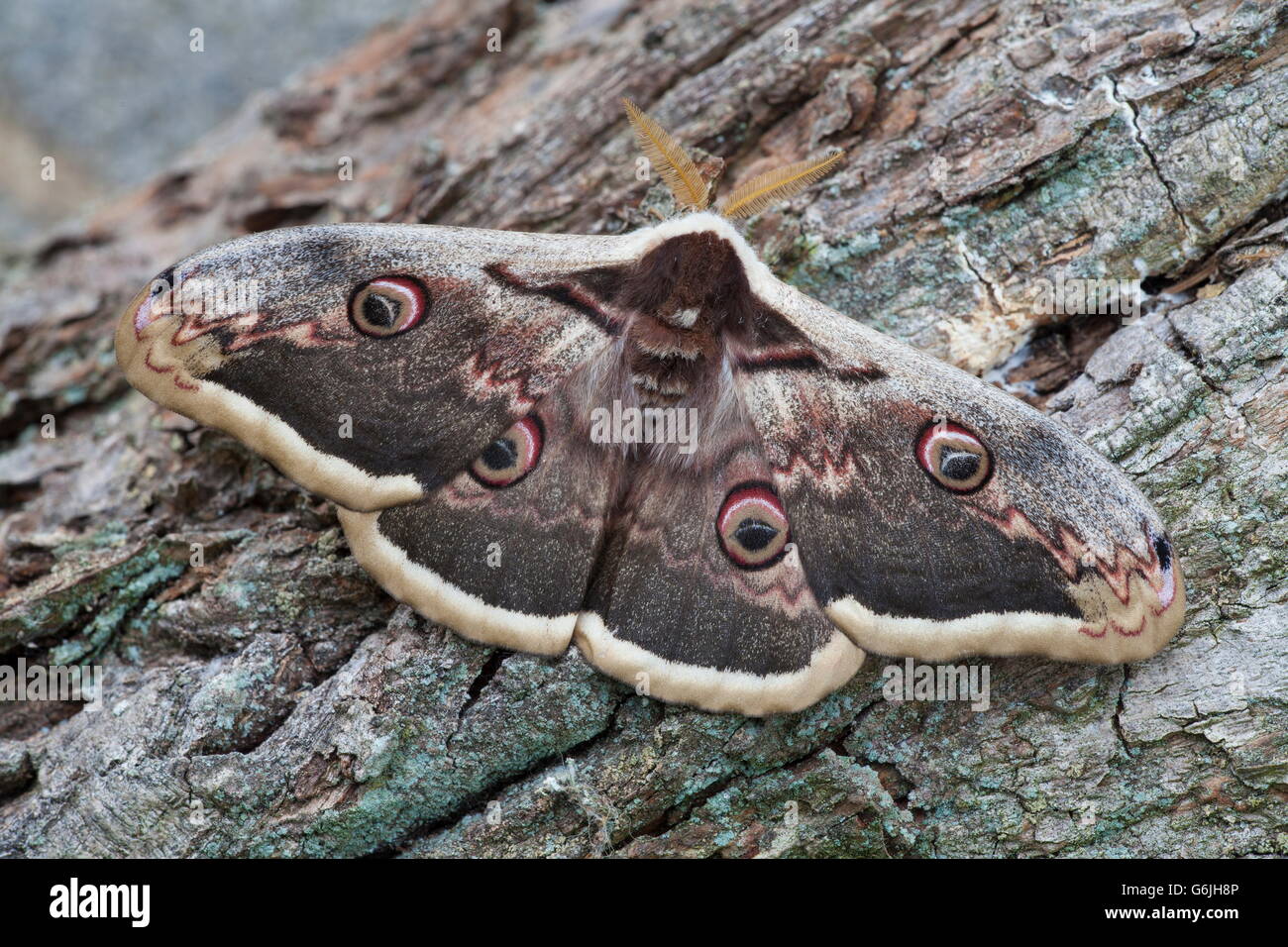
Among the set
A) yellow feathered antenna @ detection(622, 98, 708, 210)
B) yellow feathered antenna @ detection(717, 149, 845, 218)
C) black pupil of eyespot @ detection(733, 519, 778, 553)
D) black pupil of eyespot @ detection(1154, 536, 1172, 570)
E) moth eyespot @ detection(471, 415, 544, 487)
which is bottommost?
black pupil of eyespot @ detection(1154, 536, 1172, 570)

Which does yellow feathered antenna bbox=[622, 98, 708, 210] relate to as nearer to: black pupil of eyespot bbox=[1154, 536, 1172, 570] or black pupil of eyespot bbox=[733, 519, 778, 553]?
Answer: black pupil of eyespot bbox=[733, 519, 778, 553]

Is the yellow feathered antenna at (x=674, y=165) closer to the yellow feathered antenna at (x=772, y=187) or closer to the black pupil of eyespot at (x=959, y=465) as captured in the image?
the yellow feathered antenna at (x=772, y=187)

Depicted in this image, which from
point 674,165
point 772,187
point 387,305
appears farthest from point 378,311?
point 772,187

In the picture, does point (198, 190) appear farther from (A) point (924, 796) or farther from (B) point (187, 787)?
(A) point (924, 796)

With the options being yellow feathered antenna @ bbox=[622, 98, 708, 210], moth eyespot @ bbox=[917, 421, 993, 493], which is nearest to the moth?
moth eyespot @ bbox=[917, 421, 993, 493]

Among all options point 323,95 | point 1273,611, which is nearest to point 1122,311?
point 1273,611

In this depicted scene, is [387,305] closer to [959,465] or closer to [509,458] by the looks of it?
[509,458]

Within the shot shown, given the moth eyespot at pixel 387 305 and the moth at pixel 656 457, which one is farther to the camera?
the moth eyespot at pixel 387 305

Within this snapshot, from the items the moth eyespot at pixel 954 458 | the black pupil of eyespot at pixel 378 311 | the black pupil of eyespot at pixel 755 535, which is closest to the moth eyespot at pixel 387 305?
the black pupil of eyespot at pixel 378 311
